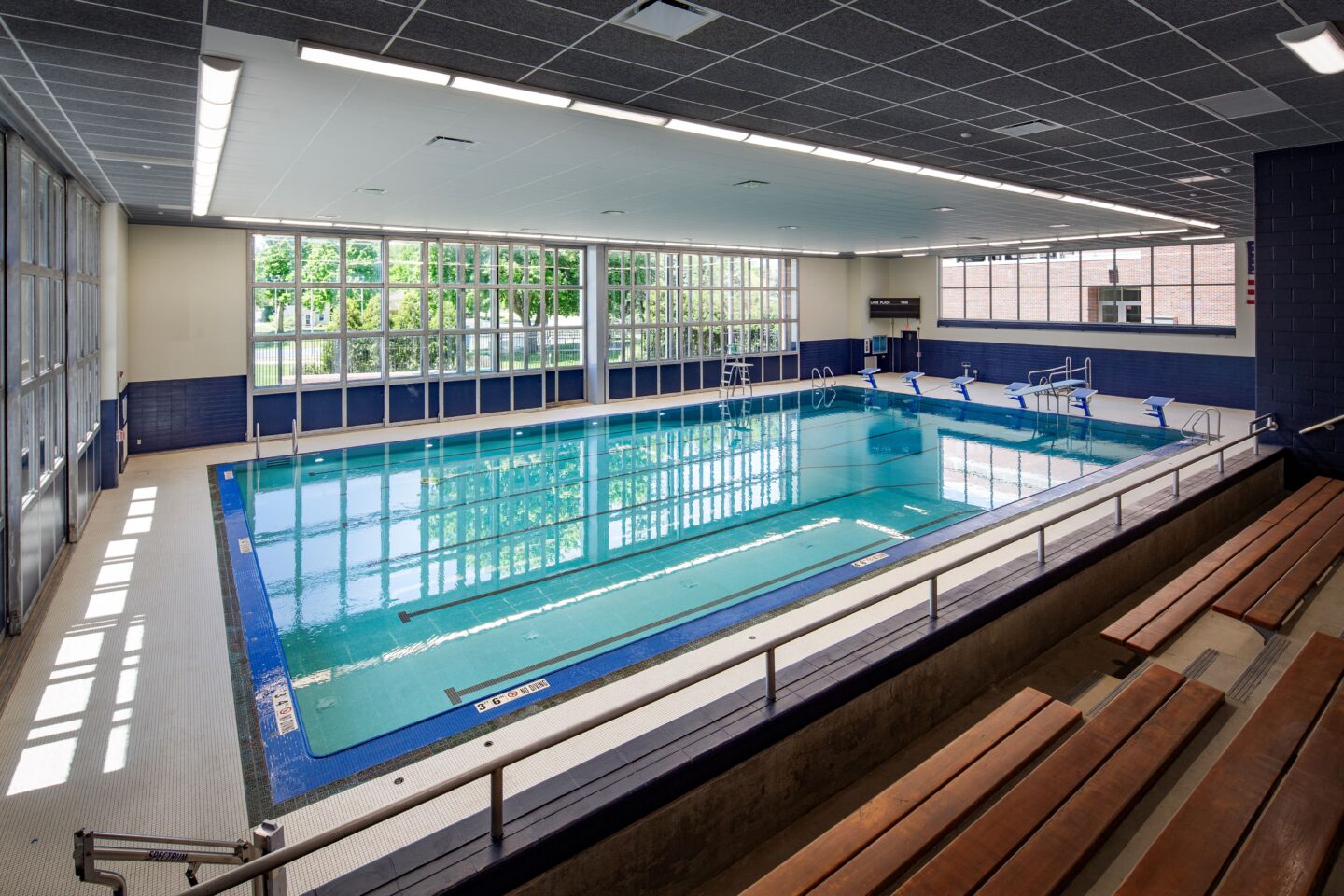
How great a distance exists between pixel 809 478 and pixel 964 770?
7.53 metres

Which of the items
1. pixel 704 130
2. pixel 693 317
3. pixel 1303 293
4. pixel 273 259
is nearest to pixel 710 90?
pixel 704 130

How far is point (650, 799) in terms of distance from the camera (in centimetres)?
282

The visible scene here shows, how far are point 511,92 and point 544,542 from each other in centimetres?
446

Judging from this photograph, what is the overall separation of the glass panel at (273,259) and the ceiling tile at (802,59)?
11289 millimetres

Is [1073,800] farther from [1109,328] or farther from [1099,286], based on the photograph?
[1099,286]

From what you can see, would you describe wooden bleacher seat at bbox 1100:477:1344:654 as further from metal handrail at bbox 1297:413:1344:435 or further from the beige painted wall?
the beige painted wall

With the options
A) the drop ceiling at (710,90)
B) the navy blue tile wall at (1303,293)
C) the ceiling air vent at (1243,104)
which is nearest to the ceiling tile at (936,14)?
the drop ceiling at (710,90)

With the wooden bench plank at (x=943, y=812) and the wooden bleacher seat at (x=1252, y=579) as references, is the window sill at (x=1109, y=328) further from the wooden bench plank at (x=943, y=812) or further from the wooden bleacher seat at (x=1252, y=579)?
the wooden bench plank at (x=943, y=812)

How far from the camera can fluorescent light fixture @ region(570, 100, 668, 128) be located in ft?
17.4

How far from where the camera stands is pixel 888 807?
2.88m

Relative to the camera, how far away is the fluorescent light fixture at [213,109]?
172 inches

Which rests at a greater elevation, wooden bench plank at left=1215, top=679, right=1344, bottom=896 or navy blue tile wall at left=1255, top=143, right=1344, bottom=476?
navy blue tile wall at left=1255, top=143, right=1344, bottom=476

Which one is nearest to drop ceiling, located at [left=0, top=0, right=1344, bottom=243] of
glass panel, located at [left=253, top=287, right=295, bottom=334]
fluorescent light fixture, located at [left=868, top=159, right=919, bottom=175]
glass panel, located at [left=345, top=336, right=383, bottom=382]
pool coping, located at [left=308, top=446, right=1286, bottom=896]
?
fluorescent light fixture, located at [left=868, top=159, right=919, bottom=175]

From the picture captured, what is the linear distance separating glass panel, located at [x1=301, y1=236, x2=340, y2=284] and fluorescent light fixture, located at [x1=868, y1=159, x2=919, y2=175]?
10079 millimetres
